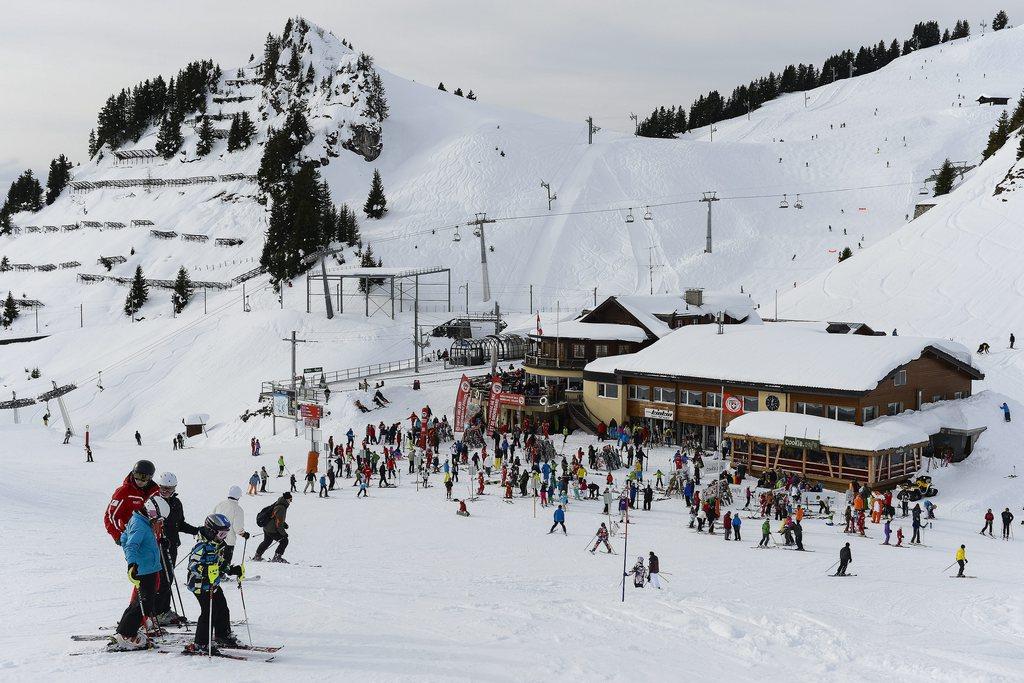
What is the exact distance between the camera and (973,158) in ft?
313

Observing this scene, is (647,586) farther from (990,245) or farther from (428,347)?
(990,245)

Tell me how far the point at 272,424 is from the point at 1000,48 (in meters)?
141

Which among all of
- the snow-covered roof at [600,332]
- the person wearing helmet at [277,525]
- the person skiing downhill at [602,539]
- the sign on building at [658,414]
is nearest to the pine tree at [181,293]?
the snow-covered roof at [600,332]

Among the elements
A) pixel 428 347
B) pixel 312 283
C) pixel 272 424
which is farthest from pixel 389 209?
pixel 272 424

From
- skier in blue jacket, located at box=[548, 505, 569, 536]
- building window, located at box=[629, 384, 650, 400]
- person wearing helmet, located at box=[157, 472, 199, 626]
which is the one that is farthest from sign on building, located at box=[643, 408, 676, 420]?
person wearing helmet, located at box=[157, 472, 199, 626]

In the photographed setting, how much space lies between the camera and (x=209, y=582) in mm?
8352

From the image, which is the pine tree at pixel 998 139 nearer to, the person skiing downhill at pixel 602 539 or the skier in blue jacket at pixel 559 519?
the skier in blue jacket at pixel 559 519

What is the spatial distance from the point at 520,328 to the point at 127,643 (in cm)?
5040

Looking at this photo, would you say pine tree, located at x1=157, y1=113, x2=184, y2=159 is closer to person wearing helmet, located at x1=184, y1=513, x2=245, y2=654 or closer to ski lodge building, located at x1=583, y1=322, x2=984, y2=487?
ski lodge building, located at x1=583, y1=322, x2=984, y2=487

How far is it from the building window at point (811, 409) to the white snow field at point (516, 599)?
648cm

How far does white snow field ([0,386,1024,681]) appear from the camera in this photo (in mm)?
9414

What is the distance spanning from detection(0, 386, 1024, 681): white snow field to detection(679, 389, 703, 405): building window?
9.46 m

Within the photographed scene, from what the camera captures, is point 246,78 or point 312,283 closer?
point 312,283

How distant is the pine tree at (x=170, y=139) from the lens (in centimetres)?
11012
